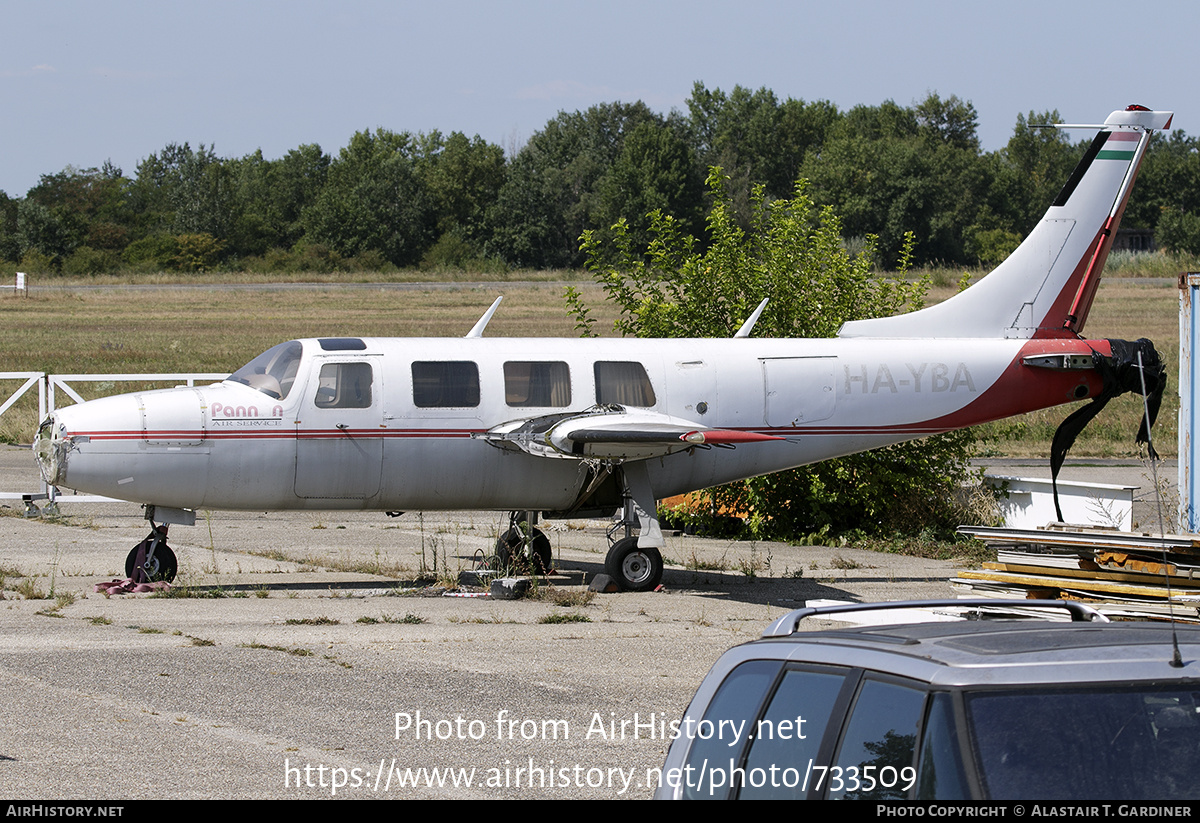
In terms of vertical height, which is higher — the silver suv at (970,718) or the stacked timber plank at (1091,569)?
the silver suv at (970,718)

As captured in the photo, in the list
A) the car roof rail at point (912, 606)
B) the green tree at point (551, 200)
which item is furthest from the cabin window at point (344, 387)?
the green tree at point (551, 200)

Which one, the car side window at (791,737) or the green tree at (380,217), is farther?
the green tree at (380,217)

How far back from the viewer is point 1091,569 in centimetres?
1001

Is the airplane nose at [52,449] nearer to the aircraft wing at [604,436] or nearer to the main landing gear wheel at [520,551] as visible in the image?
the aircraft wing at [604,436]

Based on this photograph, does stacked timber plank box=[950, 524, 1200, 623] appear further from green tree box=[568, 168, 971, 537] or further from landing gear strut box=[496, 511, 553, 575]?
green tree box=[568, 168, 971, 537]

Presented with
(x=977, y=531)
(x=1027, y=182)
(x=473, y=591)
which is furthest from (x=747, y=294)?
(x=1027, y=182)

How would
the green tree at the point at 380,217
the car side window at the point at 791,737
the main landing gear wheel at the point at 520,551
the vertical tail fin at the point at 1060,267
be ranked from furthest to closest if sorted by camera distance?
1. the green tree at the point at 380,217
2. the vertical tail fin at the point at 1060,267
3. the main landing gear wheel at the point at 520,551
4. the car side window at the point at 791,737

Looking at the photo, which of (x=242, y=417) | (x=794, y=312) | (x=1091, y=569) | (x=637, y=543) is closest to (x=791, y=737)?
(x=1091, y=569)

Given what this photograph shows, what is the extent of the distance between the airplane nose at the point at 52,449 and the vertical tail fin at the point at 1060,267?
8767 mm

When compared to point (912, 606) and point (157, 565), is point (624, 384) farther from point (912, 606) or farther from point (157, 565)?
point (912, 606)

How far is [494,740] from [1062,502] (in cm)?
1205

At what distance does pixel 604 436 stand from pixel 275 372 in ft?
11.9

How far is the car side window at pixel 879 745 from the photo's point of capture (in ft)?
11.4

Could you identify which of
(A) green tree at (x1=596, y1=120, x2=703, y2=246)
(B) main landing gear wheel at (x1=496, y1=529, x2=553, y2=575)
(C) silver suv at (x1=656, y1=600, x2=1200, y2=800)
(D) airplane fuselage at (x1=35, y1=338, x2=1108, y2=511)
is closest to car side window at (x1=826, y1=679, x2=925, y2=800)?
(C) silver suv at (x1=656, y1=600, x2=1200, y2=800)
